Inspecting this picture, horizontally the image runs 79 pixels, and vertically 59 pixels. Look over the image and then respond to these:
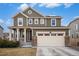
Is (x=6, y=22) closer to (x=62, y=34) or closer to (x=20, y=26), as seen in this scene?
(x=20, y=26)

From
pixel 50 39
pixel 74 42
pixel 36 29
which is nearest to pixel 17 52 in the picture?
pixel 36 29

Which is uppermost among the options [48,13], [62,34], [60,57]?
[48,13]

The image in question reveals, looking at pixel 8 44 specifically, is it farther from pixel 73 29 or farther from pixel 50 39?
pixel 73 29

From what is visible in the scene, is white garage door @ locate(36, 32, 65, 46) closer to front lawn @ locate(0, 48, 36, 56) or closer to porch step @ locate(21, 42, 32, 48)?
porch step @ locate(21, 42, 32, 48)

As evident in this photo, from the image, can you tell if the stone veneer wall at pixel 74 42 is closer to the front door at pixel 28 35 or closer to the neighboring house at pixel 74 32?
the neighboring house at pixel 74 32

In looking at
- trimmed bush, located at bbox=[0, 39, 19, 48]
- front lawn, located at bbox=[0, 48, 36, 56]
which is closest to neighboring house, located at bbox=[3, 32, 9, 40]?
trimmed bush, located at bbox=[0, 39, 19, 48]

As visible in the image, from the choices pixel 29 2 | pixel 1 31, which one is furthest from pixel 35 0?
pixel 1 31

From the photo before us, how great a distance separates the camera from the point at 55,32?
1461 cm

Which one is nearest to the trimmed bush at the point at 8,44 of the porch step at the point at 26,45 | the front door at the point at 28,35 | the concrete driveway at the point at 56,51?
the porch step at the point at 26,45

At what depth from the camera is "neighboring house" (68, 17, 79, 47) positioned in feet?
46.4

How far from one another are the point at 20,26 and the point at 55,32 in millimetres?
1629

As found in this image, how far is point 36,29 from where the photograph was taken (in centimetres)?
1449

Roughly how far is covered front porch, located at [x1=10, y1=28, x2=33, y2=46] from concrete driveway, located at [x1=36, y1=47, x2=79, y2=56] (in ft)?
2.28

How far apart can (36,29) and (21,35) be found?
735 mm
